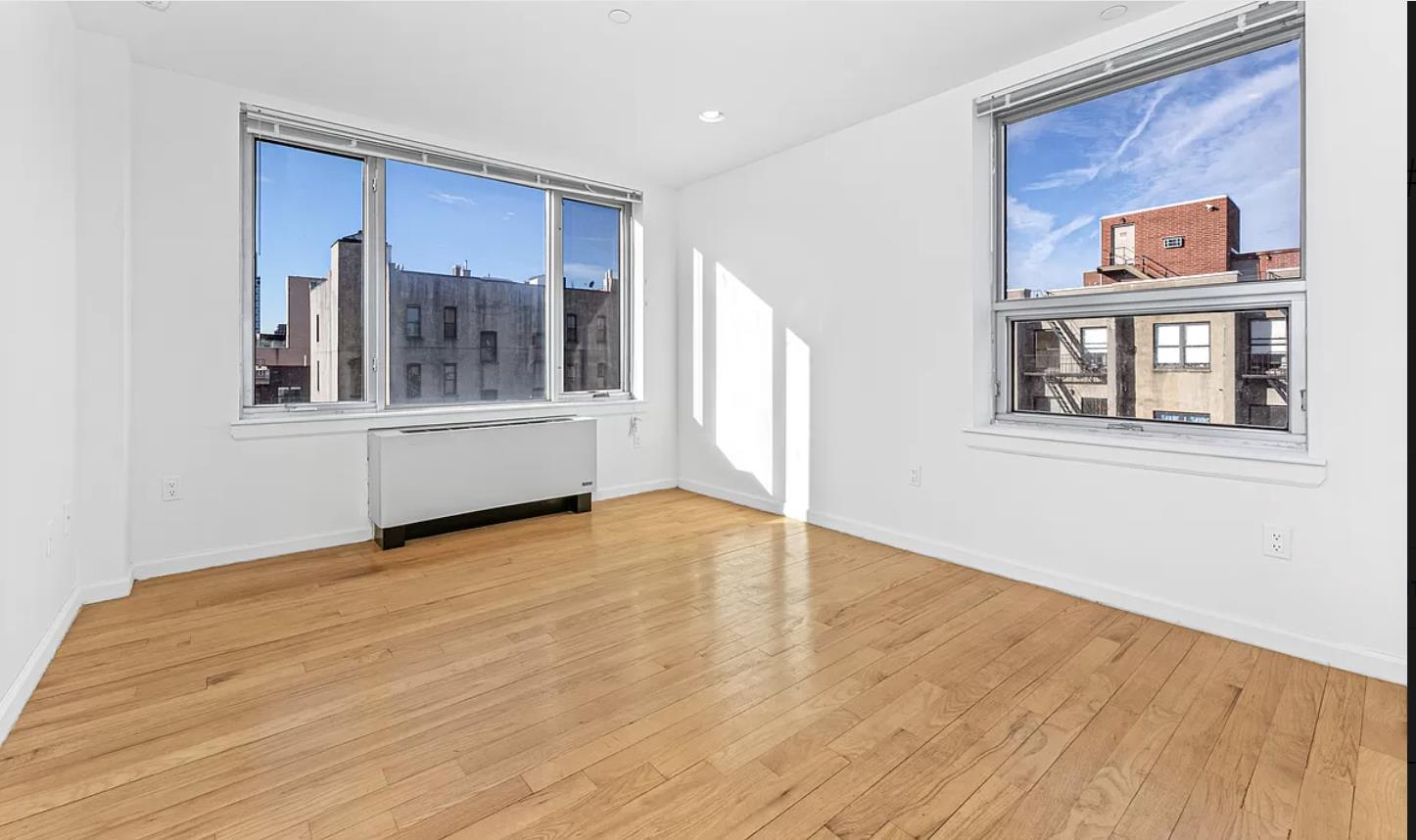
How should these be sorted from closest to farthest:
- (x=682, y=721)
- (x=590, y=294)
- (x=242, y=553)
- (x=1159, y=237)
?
1. (x=682, y=721)
2. (x=1159, y=237)
3. (x=242, y=553)
4. (x=590, y=294)

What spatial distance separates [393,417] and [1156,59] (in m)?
4.35

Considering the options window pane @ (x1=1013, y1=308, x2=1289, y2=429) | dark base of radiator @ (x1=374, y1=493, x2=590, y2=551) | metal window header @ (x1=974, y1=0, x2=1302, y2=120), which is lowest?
dark base of radiator @ (x1=374, y1=493, x2=590, y2=551)

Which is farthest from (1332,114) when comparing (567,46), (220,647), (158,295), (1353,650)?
(158,295)

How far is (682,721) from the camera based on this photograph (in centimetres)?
194

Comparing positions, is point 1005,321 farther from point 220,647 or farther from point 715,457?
point 220,647

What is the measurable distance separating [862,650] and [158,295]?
373 centimetres

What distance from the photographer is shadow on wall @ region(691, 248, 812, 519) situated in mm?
4406

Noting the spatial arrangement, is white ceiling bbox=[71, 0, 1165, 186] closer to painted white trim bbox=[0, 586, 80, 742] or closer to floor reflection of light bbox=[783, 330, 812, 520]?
floor reflection of light bbox=[783, 330, 812, 520]

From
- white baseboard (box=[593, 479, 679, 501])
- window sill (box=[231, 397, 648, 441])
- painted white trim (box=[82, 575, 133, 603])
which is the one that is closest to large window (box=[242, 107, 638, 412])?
window sill (box=[231, 397, 648, 441])

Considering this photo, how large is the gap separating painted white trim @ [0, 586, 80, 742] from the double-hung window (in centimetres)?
401

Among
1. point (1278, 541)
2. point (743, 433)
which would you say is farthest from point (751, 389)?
point (1278, 541)

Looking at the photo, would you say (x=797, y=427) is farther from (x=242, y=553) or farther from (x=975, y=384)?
(x=242, y=553)

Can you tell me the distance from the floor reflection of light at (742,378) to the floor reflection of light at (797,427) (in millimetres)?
189

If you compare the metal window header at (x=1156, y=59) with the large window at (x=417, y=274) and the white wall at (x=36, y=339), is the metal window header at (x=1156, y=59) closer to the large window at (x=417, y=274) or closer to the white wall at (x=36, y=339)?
the large window at (x=417, y=274)
